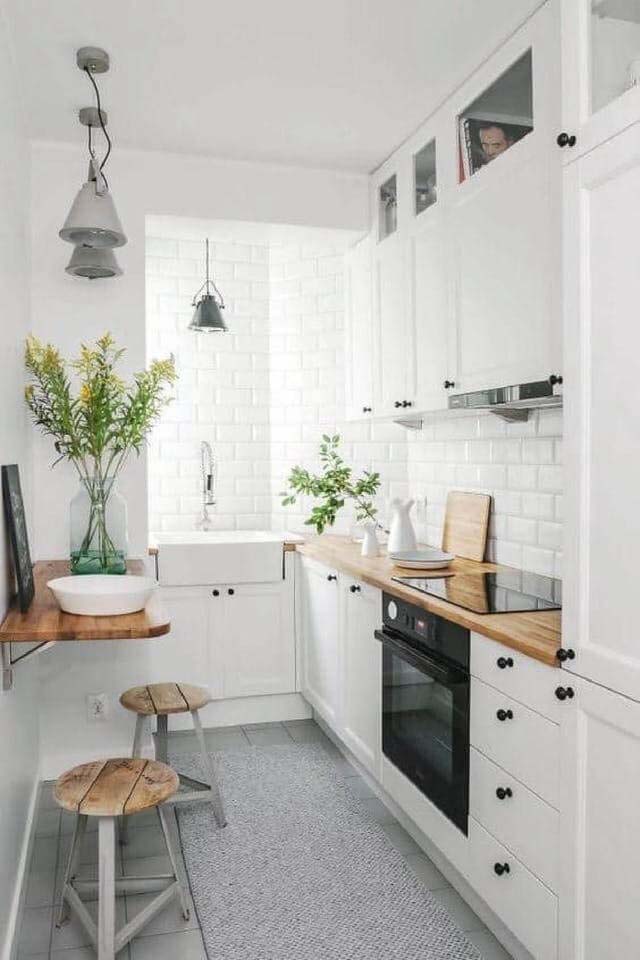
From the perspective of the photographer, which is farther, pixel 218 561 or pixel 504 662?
pixel 218 561

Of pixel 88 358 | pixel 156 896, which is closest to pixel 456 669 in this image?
pixel 156 896

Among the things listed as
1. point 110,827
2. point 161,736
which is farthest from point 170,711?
point 110,827

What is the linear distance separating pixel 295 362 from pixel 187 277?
742 mm

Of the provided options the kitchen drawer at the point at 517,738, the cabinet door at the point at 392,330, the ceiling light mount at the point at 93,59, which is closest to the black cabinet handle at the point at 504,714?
the kitchen drawer at the point at 517,738

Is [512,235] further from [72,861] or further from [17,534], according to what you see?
[72,861]

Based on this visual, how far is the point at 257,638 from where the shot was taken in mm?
4047

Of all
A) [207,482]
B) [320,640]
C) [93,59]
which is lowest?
[320,640]

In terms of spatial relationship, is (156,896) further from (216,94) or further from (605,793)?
(216,94)

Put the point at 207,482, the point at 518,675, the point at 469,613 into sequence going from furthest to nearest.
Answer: the point at 207,482 < the point at 469,613 < the point at 518,675

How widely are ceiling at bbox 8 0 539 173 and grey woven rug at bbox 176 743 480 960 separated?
2638mm

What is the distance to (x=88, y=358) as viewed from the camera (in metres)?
2.97

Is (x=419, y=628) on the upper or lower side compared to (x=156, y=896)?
upper

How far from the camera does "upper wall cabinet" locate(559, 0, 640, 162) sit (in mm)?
1713

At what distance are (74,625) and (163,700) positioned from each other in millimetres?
900
